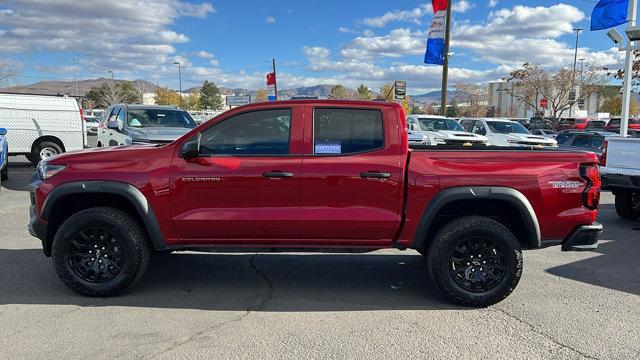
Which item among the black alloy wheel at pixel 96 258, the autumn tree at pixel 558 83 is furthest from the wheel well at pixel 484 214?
the autumn tree at pixel 558 83

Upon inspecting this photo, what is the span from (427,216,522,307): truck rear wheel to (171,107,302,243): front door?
134cm

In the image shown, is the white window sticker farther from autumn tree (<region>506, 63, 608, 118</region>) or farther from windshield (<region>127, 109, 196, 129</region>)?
autumn tree (<region>506, 63, 608, 118</region>)

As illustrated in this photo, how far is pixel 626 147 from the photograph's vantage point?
797 centimetres

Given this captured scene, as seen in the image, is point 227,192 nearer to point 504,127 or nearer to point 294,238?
point 294,238

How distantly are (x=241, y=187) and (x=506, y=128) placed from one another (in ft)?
53.6

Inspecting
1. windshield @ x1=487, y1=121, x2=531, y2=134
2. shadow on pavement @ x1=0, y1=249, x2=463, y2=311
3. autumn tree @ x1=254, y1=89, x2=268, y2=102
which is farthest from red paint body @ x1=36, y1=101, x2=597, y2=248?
autumn tree @ x1=254, y1=89, x2=268, y2=102

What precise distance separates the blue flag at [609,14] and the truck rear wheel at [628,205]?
655 centimetres

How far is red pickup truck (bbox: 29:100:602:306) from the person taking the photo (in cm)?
449

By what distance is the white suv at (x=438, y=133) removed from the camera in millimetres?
16875

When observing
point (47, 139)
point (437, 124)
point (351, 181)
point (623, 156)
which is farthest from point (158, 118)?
point (437, 124)

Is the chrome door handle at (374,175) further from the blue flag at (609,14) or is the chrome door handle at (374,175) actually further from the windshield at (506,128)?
the windshield at (506,128)

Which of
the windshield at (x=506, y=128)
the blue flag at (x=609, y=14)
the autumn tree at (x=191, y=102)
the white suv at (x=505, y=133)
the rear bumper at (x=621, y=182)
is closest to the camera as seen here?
the rear bumper at (x=621, y=182)

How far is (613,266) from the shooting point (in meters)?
5.97

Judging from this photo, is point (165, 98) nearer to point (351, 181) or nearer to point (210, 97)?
point (210, 97)
